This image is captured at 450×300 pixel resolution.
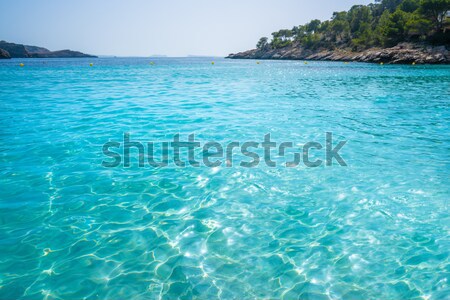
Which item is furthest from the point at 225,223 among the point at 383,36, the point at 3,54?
the point at 3,54

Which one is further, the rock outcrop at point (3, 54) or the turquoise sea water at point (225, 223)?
the rock outcrop at point (3, 54)

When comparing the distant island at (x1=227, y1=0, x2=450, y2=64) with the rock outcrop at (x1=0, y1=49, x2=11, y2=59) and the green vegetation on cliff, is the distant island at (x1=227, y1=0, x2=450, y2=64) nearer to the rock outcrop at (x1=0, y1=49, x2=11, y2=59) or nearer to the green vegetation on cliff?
the green vegetation on cliff

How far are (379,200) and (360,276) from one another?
2.57m

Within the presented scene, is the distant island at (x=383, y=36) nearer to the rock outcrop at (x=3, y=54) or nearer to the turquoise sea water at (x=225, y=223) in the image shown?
the turquoise sea water at (x=225, y=223)

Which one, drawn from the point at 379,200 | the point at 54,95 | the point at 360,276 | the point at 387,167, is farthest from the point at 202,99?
the point at 360,276

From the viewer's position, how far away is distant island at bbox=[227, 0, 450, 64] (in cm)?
6047

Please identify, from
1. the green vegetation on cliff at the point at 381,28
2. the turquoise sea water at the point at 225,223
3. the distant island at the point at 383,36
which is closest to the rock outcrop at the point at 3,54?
the distant island at the point at 383,36

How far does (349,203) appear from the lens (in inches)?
240

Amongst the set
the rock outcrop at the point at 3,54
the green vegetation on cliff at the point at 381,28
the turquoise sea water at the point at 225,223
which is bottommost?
the turquoise sea water at the point at 225,223

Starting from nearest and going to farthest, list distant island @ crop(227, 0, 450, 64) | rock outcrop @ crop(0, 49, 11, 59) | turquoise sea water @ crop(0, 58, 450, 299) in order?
turquoise sea water @ crop(0, 58, 450, 299) → distant island @ crop(227, 0, 450, 64) → rock outcrop @ crop(0, 49, 11, 59)

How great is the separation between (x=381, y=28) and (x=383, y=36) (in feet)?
11.6

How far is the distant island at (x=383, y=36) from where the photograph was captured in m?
60.5

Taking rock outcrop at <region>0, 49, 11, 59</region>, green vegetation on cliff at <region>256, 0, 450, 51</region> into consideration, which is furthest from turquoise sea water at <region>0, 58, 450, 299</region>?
rock outcrop at <region>0, 49, 11, 59</region>

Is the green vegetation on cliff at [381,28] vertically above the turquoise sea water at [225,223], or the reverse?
the green vegetation on cliff at [381,28]
